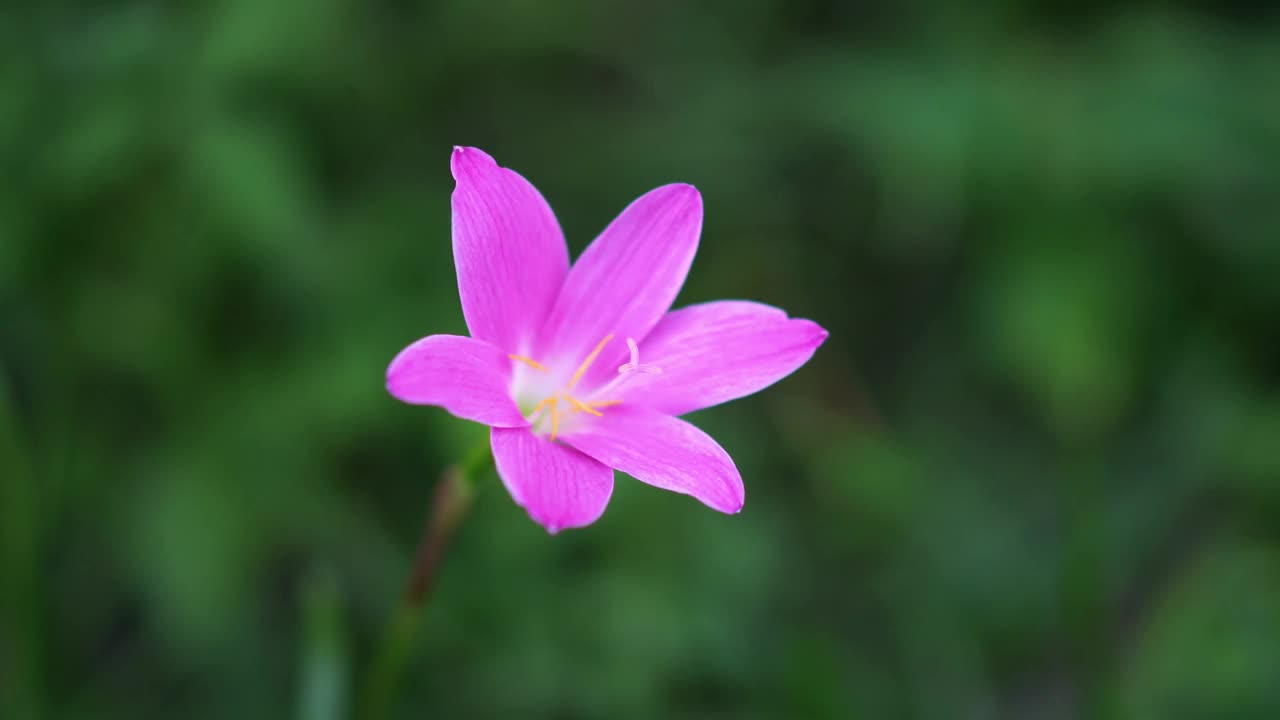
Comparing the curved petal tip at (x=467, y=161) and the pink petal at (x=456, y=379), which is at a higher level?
the curved petal tip at (x=467, y=161)

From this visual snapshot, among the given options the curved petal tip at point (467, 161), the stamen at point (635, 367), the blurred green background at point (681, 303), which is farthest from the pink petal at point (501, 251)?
the blurred green background at point (681, 303)

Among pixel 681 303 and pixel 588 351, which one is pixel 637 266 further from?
pixel 681 303

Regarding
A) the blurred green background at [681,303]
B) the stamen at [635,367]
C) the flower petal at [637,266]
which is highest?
the flower petal at [637,266]

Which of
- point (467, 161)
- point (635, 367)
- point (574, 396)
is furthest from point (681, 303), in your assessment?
point (467, 161)

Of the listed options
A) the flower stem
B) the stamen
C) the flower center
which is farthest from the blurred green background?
the stamen

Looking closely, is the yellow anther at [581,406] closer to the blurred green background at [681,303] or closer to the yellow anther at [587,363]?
the yellow anther at [587,363]

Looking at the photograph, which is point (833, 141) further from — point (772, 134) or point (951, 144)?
point (951, 144)

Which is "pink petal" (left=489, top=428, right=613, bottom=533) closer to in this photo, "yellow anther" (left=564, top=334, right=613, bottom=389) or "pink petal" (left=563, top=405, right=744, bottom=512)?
"pink petal" (left=563, top=405, right=744, bottom=512)
